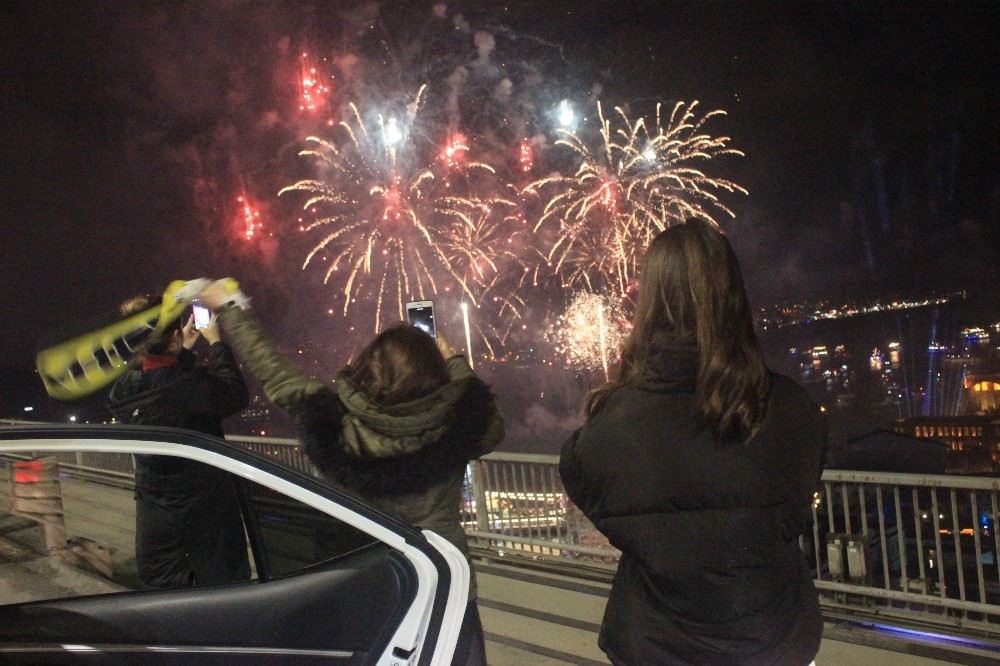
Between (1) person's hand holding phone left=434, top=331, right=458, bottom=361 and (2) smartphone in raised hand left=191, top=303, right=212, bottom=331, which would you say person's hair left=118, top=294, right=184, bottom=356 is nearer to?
(2) smartphone in raised hand left=191, top=303, right=212, bottom=331

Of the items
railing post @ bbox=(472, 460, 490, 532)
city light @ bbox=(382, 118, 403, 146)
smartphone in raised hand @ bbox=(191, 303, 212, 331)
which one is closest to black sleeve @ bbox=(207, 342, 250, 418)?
smartphone in raised hand @ bbox=(191, 303, 212, 331)

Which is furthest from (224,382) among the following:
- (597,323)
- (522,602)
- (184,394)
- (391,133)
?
(597,323)

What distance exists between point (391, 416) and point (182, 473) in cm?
133

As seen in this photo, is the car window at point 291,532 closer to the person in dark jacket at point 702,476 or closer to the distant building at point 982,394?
the person in dark jacket at point 702,476

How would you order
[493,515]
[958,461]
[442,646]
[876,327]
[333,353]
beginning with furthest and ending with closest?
1. [876,327]
2. [333,353]
3. [958,461]
4. [493,515]
5. [442,646]

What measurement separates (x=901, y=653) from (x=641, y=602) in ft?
11.0

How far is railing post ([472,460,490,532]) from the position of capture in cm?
666

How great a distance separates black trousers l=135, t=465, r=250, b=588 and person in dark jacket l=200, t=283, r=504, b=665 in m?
0.77

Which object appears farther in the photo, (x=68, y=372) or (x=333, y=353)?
(x=333, y=353)

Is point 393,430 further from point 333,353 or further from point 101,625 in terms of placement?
point 333,353

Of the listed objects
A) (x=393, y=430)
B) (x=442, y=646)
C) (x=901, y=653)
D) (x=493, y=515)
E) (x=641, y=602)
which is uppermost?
(x=393, y=430)

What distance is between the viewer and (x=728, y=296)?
1.78m

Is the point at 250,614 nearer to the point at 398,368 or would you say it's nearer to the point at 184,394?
the point at 398,368

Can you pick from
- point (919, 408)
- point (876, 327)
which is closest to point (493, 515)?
point (919, 408)
